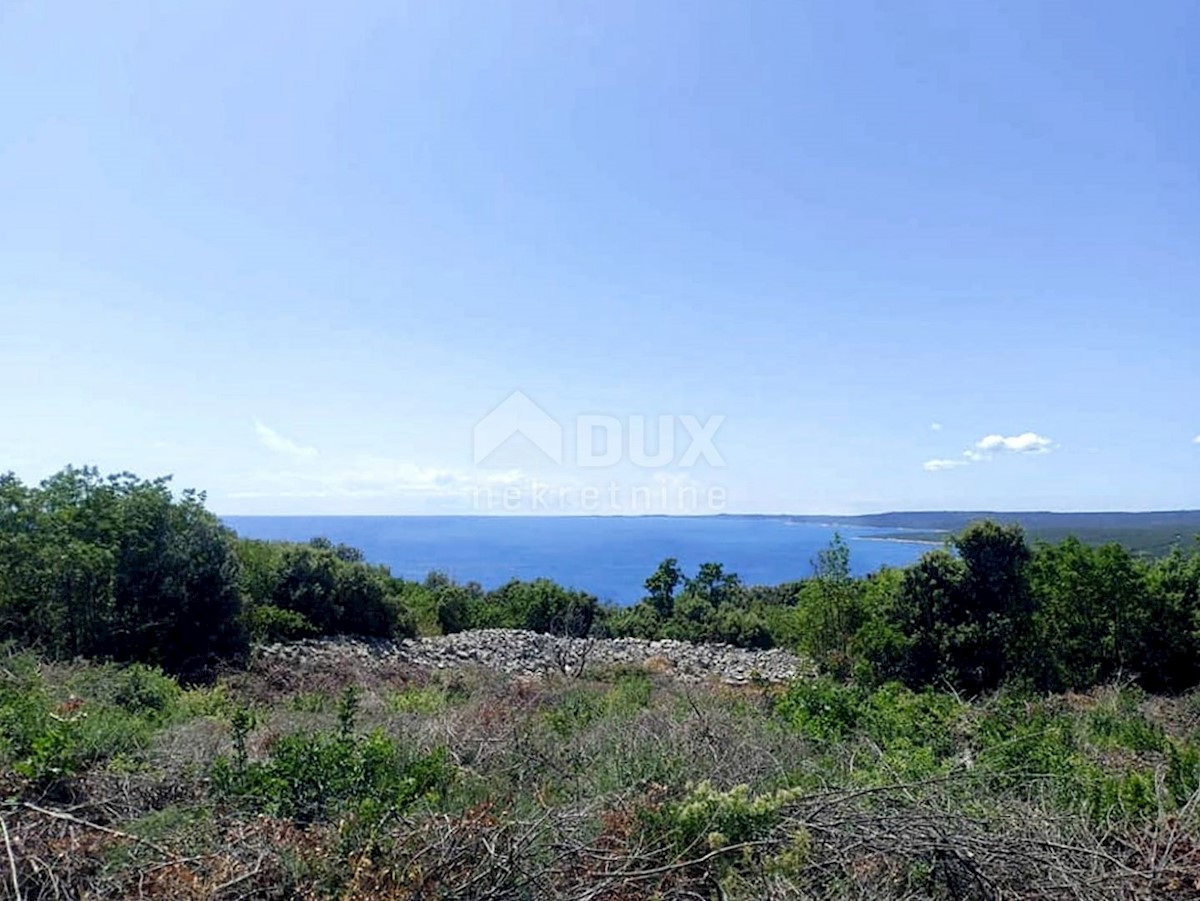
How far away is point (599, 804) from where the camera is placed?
2.99 meters

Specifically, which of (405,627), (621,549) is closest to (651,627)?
(405,627)

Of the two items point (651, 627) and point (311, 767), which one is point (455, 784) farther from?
point (651, 627)

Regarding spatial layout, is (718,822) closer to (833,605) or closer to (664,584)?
(833,605)

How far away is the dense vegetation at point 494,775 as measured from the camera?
2.46 m

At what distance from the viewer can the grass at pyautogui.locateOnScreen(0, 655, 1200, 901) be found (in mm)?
2420

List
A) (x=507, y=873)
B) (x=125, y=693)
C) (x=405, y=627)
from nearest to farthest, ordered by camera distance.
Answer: (x=507, y=873), (x=125, y=693), (x=405, y=627)

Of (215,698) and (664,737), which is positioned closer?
(664,737)

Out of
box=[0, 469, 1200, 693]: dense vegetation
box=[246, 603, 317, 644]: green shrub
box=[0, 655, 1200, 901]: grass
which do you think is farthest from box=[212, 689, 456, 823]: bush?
box=[246, 603, 317, 644]: green shrub

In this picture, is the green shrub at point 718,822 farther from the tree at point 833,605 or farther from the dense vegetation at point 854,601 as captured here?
the tree at point 833,605

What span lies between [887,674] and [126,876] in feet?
34.3

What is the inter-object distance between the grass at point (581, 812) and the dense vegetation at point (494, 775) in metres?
0.01

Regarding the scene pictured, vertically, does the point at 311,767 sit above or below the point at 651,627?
above

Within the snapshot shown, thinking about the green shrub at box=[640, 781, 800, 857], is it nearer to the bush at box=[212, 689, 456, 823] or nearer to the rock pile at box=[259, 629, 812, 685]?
the bush at box=[212, 689, 456, 823]

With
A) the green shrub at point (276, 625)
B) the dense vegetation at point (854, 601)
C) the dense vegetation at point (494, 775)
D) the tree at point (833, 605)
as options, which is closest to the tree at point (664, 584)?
the tree at point (833, 605)
